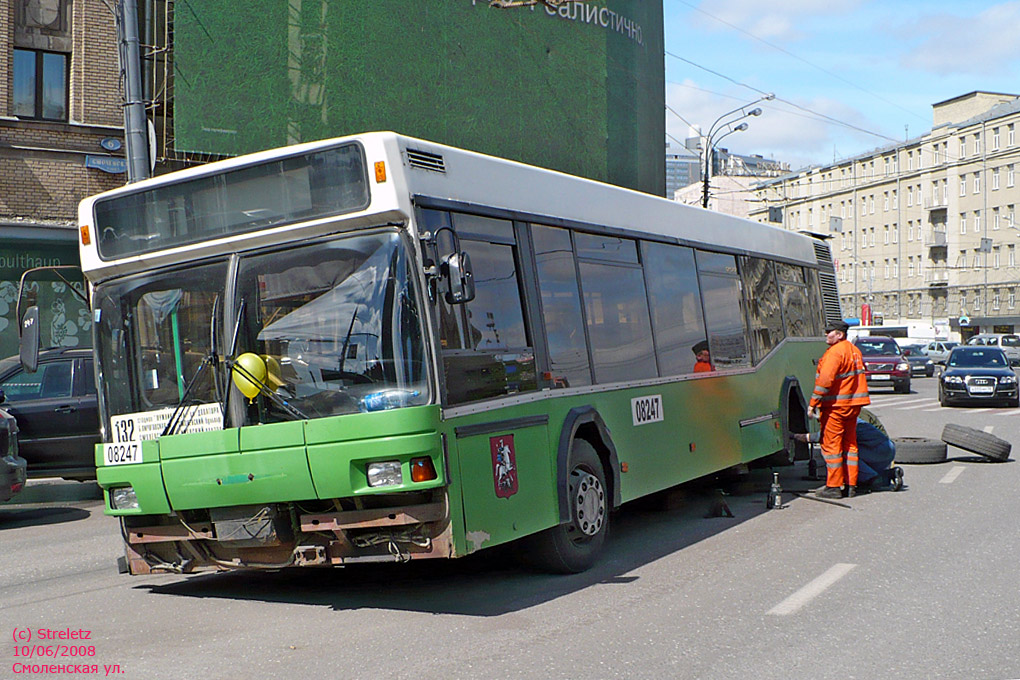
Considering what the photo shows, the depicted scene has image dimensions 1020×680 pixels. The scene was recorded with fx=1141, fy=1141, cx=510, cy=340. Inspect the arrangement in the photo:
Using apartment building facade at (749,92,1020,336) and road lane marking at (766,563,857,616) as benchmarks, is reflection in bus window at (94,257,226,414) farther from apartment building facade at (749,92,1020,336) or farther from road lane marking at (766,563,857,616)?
apartment building facade at (749,92,1020,336)

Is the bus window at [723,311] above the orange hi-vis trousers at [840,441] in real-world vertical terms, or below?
above

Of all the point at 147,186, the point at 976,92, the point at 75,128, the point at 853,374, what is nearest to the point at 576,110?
the point at 75,128

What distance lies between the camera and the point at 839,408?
11594 millimetres

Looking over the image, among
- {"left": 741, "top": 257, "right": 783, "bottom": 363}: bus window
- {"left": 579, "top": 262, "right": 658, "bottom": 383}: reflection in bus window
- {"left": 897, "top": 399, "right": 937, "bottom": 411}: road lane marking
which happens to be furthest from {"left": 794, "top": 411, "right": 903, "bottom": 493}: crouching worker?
{"left": 897, "top": 399, "right": 937, "bottom": 411}: road lane marking

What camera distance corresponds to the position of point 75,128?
21891 mm

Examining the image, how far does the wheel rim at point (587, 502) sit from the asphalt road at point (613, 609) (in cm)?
33

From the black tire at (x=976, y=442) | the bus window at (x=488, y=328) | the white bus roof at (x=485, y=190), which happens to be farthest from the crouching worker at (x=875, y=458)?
the bus window at (x=488, y=328)

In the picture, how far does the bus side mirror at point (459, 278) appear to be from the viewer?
6.52m

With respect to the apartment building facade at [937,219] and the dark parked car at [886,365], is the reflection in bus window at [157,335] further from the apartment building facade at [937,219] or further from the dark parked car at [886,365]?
the apartment building facade at [937,219]

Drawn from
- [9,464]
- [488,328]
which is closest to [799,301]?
[488,328]

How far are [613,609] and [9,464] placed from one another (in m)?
7.06

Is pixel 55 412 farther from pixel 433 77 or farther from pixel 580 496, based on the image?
pixel 433 77

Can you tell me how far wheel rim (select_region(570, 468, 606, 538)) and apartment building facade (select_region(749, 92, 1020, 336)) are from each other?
230 feet

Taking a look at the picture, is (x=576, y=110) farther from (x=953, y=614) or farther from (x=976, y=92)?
(x=976, y=92)
